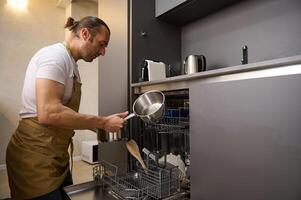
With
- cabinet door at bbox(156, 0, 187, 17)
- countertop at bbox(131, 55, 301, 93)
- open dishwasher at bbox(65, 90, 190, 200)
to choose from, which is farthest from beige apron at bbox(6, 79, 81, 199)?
cabinet door at bbox(156, 0, 187, 17)

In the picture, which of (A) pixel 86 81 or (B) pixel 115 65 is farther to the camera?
(A) pixel 86 81

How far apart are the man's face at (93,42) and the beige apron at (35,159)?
0.24 meters

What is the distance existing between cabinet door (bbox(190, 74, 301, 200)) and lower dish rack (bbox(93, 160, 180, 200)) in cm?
9

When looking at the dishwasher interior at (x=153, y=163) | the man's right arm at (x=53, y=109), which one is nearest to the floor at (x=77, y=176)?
the dishwasher interior at (x=153, y=163)

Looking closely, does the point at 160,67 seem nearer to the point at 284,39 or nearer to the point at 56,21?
the point at 284,39

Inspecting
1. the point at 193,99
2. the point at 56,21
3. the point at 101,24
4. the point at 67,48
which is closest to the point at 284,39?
the point at 193,99

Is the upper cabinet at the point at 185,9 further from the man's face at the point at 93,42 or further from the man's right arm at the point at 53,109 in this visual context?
the man's right arm at the point at 53,109

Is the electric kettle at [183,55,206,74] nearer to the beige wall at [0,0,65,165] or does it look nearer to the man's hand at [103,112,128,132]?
the man's hand at [103,112,128,132]

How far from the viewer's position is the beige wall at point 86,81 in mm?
3053

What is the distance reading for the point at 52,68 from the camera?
30.5 inches

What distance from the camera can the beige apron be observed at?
0.82 m

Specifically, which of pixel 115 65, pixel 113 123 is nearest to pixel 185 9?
pixel 115 65

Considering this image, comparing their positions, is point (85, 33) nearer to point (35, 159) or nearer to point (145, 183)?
point (35, 159)

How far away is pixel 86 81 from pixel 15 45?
3.24 ft
